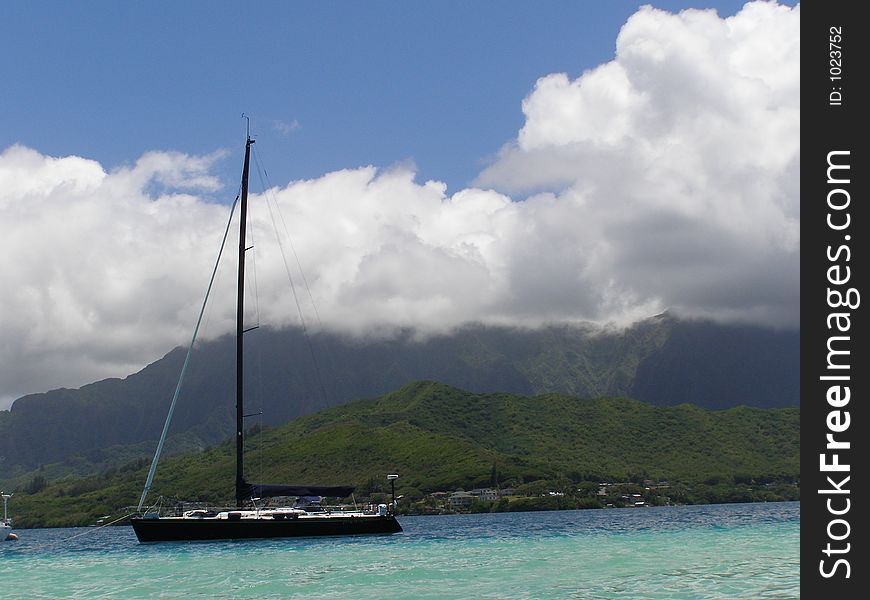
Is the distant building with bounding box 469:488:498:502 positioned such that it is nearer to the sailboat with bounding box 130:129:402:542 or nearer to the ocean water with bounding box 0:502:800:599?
the sailboat with bounding box 130:129:402:542

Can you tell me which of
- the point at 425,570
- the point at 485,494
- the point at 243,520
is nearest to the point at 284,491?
the point at 243,520

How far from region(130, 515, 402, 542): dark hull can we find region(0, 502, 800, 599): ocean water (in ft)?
2.50

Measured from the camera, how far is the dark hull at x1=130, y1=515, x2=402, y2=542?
56.4 m

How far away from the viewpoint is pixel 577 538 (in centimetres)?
6556

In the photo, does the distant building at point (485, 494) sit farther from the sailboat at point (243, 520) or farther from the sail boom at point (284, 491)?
the sailboat at point (243, 520)

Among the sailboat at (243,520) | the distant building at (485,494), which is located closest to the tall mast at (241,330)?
the sailboat at (243,520)

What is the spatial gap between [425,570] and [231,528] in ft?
70.7

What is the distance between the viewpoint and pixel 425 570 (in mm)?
39812

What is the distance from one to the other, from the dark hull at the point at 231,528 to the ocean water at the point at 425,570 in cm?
76

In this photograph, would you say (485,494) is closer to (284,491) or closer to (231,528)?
(284,491)
